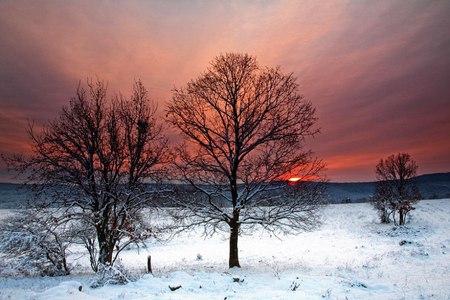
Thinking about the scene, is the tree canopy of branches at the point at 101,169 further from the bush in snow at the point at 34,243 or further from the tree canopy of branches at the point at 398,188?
the tree canopy of branches at the point at 398,188

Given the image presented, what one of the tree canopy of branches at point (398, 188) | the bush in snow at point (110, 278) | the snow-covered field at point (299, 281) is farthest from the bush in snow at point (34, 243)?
the tree canopy of branches at point (398, 188)

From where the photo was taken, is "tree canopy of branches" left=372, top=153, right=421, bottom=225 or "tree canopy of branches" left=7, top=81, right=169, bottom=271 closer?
"tree canopy of branches" left=7, top=81, right=169, bottom=271

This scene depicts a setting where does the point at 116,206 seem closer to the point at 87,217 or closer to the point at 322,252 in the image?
the point at 87,217

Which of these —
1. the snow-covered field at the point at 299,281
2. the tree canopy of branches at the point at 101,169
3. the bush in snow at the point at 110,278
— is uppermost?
the tree canopy of branches at the point at 101,169

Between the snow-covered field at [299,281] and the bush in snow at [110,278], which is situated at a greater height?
the bush in snow at [110,278]

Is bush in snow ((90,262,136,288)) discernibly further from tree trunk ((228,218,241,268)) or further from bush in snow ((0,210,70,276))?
tree trunk ((228,218,241,268))

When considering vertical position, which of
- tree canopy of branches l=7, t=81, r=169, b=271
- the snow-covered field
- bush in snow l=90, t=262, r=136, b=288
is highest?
tree canopy of branches l=7, t=81, r=169, b=271

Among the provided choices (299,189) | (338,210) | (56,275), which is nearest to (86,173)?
(56,275)

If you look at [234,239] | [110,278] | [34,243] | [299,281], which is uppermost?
[234,239]

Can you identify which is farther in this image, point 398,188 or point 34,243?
point 398,188

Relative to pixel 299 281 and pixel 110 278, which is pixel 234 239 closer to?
pixel 299 281

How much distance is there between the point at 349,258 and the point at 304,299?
40.4ft

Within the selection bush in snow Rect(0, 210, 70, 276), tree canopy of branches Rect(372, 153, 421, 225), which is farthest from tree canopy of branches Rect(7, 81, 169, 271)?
tree canopy of branches Rect(372, 153, 421, 225)

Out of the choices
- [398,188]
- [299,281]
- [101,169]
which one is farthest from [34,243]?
[398,188]
